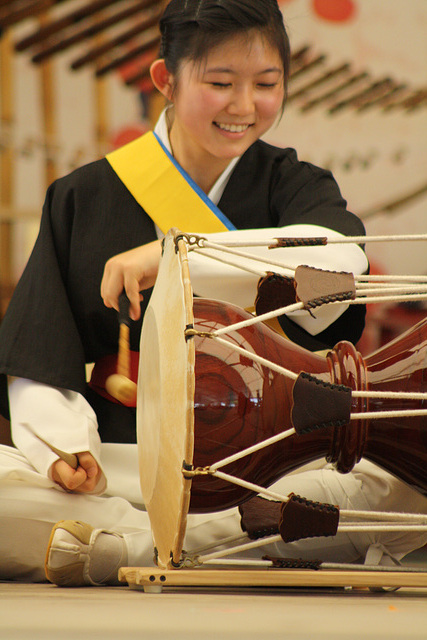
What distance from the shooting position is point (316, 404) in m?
0.91

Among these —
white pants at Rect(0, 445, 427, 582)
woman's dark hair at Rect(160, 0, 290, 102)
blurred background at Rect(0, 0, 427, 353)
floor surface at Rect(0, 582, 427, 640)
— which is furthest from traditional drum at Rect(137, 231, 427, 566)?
blurred background at Rect(0, 0, 427, 353)

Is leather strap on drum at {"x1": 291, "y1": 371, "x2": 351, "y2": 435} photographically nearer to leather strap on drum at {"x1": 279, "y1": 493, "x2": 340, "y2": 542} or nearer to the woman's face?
leather strap on drum at {"x1": 279, "y1": 493, "x2": 340, "y2": 542}

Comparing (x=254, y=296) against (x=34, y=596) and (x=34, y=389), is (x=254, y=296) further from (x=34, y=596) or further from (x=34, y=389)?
(x=34, y=596)

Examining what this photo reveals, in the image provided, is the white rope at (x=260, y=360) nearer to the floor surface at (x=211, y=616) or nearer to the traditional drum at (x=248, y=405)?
the traditional drum at (x=248, y=405)

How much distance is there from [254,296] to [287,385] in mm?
294

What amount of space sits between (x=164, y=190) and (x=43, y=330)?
0.36m

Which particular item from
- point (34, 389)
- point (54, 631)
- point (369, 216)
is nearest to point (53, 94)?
point (369, 216)

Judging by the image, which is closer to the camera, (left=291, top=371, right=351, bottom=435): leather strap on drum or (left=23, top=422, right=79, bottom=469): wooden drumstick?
(left=291, top=371, right=351, bottom=435): leather strap on drum

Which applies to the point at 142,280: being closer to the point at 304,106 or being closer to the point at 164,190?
the point at 164,190

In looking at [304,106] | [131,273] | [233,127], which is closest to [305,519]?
[131,273]

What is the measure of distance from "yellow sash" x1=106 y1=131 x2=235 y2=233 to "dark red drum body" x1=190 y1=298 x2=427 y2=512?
18.1 inches

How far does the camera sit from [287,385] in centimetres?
97

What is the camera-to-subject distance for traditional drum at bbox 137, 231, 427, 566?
0.91 meters

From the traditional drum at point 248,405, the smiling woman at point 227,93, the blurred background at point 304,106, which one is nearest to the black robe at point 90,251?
the smiling woman at point 227,93
